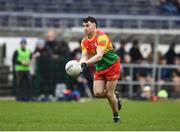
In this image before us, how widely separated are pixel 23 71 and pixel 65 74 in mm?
1932

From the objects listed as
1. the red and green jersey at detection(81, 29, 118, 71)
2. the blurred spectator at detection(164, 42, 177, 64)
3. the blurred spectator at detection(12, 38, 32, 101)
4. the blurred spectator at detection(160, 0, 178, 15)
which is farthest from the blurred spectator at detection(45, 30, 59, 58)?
the red and green jersey at detection(81, 29, 118, 71)

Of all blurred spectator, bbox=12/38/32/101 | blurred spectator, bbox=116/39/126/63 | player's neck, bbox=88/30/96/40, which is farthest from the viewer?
blurred spectator, bbox=116/39/126/63

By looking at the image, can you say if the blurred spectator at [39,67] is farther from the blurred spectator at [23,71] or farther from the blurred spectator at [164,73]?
the blurred spectator at [164,73]

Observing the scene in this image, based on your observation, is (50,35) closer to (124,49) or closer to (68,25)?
(124,49)

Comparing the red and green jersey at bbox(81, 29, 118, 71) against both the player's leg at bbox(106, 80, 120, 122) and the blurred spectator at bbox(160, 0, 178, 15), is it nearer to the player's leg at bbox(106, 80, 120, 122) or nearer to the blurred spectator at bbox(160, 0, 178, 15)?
the player's leg at bbox(106, 80, 120, 122)

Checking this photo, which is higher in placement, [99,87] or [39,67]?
[99,87]

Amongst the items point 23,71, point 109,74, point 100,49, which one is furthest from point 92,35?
point 23,71

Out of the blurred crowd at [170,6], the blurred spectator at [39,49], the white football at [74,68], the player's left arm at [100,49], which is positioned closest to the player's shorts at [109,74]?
the player's left arm at [100,49]

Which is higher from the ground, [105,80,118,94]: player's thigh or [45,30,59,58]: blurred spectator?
[105,80,118,94]: player's thigh

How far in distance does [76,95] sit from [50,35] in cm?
238

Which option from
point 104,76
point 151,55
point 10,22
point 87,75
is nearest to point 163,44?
point 151,55

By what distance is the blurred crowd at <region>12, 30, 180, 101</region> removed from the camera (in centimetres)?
2639

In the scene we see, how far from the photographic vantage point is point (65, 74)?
2723 cm

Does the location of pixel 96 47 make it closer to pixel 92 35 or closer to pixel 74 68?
pixel 92 35
